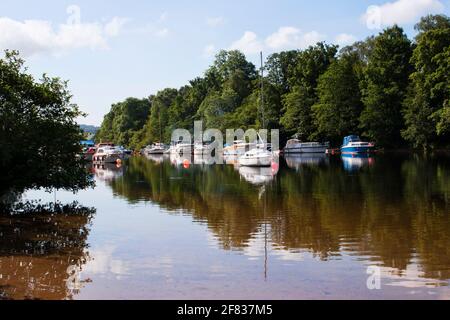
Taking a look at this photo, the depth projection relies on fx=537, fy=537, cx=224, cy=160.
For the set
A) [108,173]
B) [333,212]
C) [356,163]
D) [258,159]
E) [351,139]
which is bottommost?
[333,212]

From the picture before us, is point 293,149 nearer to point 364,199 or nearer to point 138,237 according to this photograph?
point 364,199

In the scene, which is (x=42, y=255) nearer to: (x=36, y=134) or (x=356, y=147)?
(x=36, y=134)

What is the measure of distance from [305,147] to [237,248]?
7781 cm

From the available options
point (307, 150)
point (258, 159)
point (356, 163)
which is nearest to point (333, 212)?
point (258, 159)

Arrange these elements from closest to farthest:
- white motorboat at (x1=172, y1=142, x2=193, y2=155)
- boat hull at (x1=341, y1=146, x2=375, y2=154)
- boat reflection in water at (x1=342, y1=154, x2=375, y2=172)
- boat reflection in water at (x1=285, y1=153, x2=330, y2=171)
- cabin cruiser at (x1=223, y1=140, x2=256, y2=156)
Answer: boat reflection in water at (x1=342, y1=154, x2=375, y2=172)
boat reflection in water at (x1=285, y1=153, x2=330, y2=171)
boat hull at (x1=341, y1=146, x2=375, y2=154)
cabin cruiser at (x1=223, y1=140, x2=256, y2=156)
white motorboat at (x1=172, y1=142, x2=193, y2=155)

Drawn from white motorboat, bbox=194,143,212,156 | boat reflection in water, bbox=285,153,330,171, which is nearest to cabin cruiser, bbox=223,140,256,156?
white motorboat, bbox=194,143,212,156

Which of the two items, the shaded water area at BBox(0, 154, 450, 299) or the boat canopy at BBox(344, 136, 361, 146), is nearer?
the shaded water area at BBox(0, 154, 450, 299)

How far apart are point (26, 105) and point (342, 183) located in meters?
20.7

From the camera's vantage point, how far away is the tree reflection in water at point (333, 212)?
1543cm

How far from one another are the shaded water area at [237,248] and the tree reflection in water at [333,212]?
0.05m

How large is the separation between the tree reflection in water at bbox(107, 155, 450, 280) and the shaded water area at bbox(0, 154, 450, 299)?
0.17 ft

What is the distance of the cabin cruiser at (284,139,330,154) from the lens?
9200 centimetres

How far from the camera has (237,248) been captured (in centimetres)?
1602

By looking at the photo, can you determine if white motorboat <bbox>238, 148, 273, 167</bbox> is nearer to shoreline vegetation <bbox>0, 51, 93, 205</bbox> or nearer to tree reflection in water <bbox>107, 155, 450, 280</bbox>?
tree reflection in water <bbox>107, 155, 450, 280</bbox>
